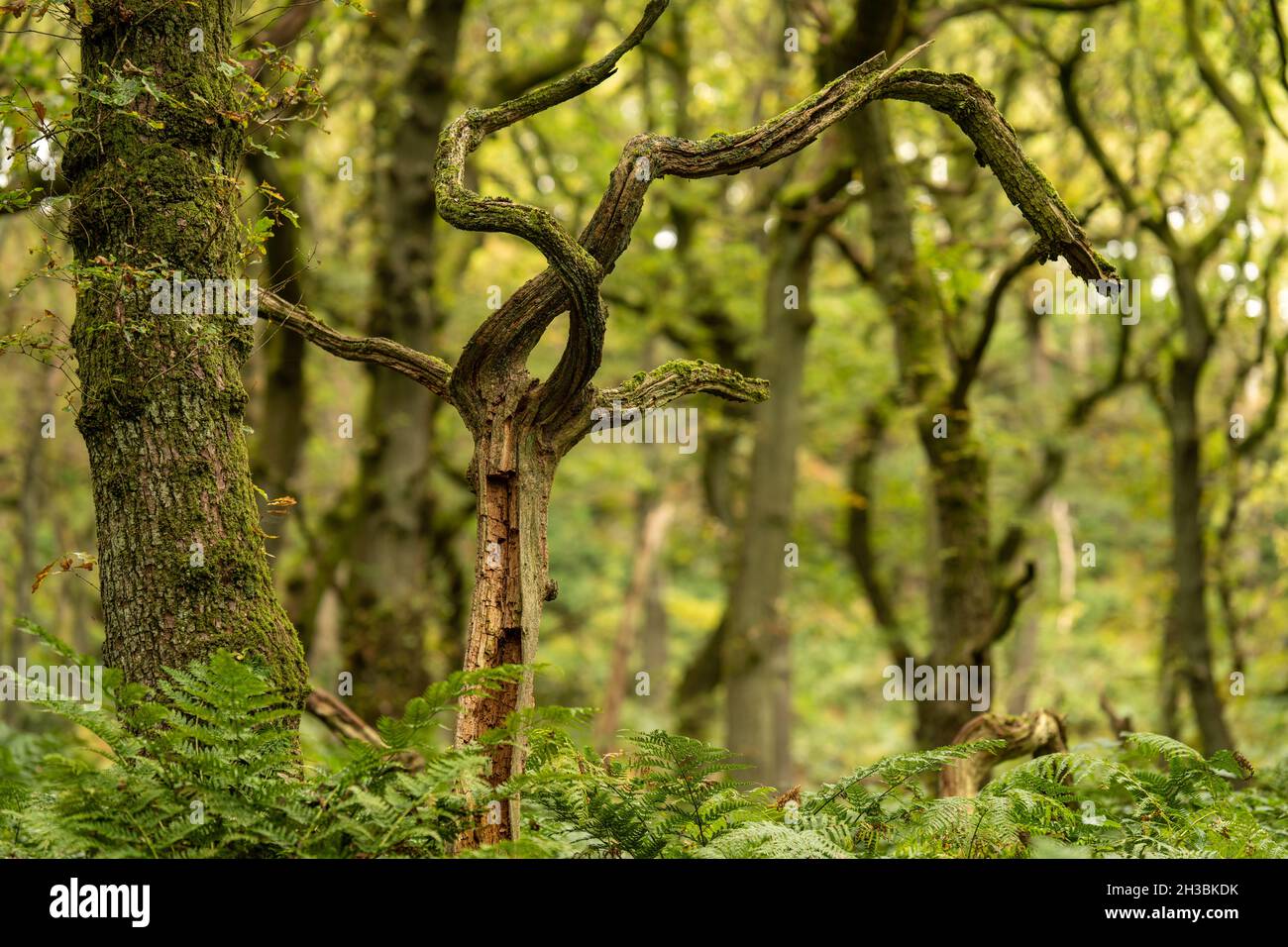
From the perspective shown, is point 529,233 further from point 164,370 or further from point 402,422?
point 402,422

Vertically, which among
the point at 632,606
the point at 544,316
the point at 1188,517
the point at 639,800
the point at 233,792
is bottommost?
the point at 639,800

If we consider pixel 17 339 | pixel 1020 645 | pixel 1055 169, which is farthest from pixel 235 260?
pixel 1020 645

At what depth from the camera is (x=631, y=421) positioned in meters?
4.59

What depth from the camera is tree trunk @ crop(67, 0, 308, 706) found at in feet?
13.5

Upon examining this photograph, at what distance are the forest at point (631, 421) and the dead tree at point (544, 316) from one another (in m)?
0.02

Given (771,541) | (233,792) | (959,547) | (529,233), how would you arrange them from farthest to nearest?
(771,541), (959,547), (529,233), (233,792)

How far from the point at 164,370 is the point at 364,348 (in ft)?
2.57

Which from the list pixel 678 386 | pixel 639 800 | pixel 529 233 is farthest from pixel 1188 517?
pixel 529 233

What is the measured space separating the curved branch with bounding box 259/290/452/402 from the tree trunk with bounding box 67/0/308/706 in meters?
0.23

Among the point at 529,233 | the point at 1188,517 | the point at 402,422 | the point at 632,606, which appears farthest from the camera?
the point at 632,606

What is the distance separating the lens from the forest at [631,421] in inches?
157

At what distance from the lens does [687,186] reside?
1470cm

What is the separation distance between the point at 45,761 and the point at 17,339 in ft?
5.28
